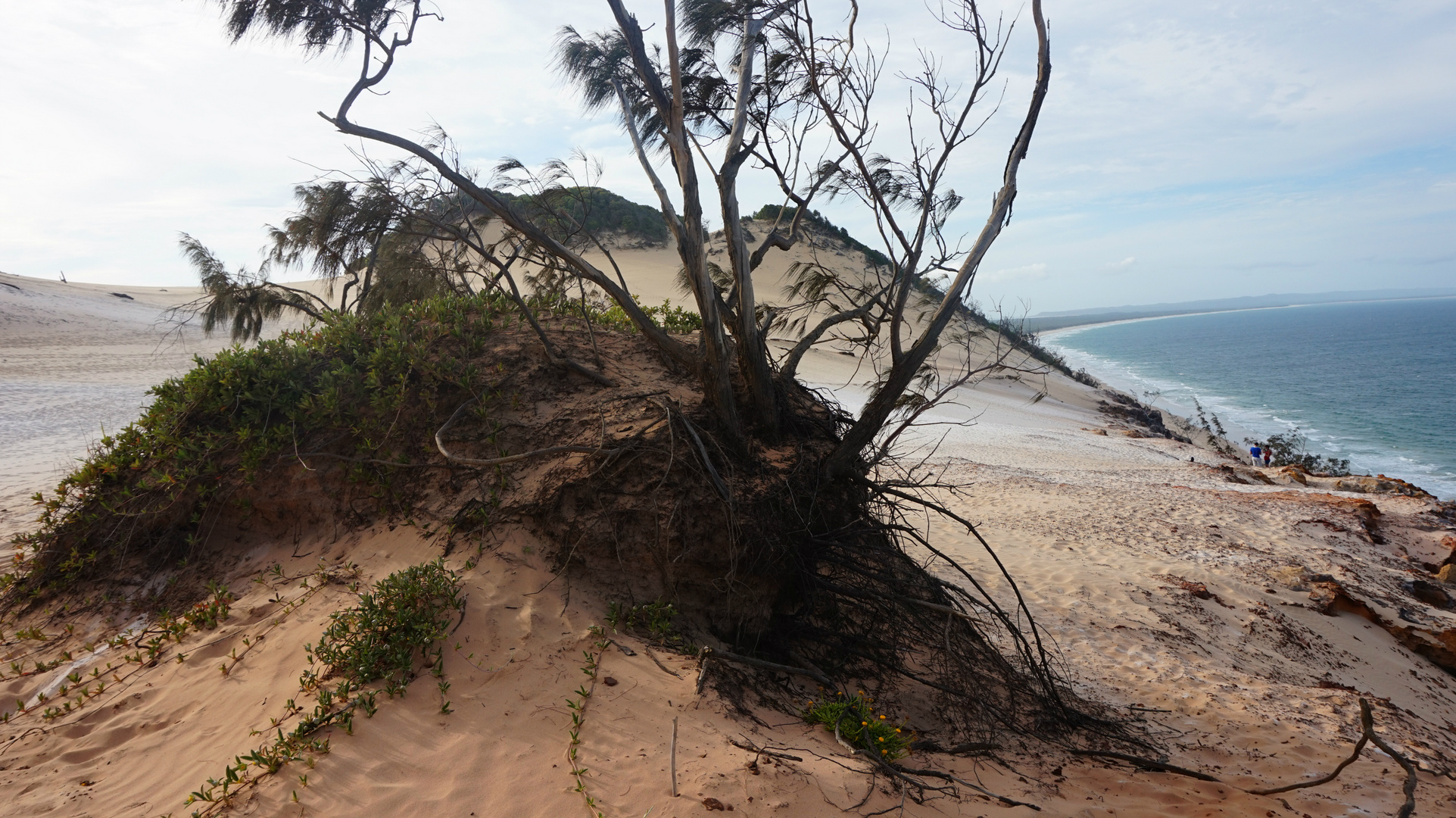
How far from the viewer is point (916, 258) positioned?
5277mm

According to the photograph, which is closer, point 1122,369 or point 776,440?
point 776,440

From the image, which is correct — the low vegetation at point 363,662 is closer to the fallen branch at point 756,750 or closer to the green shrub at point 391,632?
the green shrub at point 391,632

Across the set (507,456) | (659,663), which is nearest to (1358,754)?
(659,663)

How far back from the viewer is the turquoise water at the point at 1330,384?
2717cm

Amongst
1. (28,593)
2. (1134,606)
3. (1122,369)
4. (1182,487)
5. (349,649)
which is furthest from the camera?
(1122,369)

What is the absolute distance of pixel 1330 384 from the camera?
153ft

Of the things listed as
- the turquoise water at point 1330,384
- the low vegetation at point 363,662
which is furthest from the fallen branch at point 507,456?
the turquoise water at point 1330,384

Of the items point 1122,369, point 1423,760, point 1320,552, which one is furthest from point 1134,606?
point 1122,369

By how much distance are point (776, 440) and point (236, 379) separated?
13.4 feet

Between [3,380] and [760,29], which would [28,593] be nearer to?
[760,29]

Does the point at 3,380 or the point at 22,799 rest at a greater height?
the point at 3,380

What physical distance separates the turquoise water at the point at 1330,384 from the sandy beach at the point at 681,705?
1753 centimetres

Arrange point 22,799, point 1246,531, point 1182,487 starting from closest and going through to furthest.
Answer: point 22,799
point 1246,531
point 1182,487

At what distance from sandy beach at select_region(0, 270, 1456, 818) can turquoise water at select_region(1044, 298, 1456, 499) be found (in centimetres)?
1753
